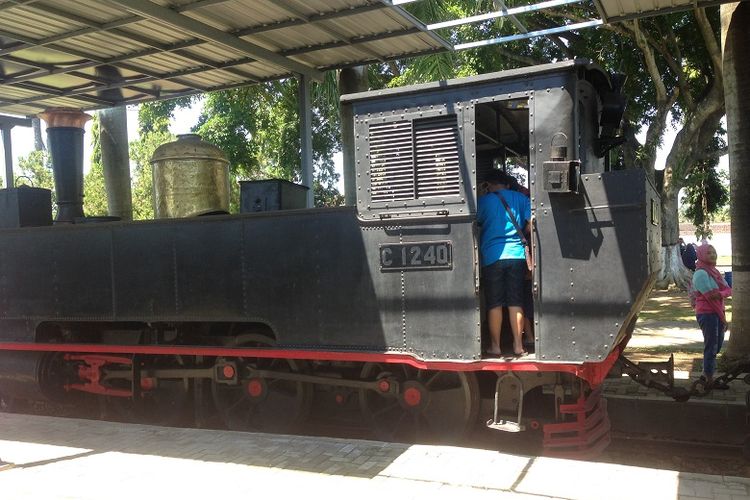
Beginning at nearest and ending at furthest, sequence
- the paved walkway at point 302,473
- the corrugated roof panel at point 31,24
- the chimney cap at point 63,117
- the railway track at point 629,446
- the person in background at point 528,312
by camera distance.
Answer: the paved walkway at point 302,473, the person in background at point 528,312, the railway track at point 629,446, the corrugated roof panel at point 31,24, the chimney cap at point 63,117

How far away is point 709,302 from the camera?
7258 millimetres

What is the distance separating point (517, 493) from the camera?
3.82 m

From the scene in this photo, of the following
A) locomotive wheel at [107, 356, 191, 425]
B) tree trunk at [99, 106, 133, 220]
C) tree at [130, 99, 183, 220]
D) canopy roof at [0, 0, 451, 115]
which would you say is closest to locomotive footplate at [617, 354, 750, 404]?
locomotive wheel at [107, 356, 191, 425]

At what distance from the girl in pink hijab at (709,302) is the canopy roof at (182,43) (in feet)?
13.2

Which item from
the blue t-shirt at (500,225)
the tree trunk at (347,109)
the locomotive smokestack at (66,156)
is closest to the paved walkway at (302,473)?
the blue t-shirt at (500,225)

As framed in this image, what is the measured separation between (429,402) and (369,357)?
0.64m

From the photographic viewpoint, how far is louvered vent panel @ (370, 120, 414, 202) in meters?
4.84

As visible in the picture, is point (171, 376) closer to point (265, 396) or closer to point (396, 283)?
point (265, 396)

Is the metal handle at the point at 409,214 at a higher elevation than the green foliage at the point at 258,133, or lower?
lower

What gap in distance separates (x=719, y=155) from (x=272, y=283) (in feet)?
64.4

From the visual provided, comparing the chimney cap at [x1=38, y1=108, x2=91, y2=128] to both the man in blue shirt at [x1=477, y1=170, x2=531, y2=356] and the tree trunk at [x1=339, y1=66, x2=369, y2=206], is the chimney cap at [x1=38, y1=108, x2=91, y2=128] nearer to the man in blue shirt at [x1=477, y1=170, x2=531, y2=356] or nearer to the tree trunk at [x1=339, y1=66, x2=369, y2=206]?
the tree trunk at [x1=339, y1=66, x2=369, y2=206]

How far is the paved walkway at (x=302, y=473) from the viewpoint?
388cm

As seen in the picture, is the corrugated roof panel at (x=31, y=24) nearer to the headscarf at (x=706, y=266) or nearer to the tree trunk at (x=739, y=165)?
the headscarf at (x=706, y=266)

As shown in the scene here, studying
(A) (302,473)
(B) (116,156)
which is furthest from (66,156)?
(B) (116,156)
